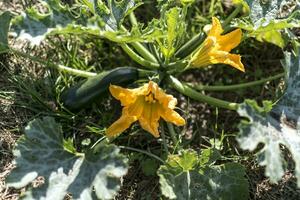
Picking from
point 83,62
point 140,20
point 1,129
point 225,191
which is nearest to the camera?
point 225,191

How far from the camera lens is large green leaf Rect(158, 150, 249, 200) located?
2943 millimetres

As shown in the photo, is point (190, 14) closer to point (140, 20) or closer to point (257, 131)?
point (140, 20)

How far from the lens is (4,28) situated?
3.08m

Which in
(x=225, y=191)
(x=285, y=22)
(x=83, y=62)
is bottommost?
(x=225, y=191)

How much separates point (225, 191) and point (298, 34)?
4.39 feet

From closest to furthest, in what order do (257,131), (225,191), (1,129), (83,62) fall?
(257,131) < (225,191) < (1,129) < (83,62)

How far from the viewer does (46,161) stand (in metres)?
2.86

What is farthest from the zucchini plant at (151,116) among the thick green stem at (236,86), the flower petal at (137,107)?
the thick green stem at (236,86)

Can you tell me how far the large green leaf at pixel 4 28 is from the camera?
3.03m

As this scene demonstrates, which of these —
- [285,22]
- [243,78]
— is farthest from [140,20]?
[285,22]

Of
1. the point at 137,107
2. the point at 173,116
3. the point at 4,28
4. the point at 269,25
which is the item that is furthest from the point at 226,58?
the point at 4,28

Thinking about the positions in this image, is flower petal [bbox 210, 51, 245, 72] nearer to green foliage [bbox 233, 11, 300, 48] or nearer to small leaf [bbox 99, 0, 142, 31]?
green foliage [bbox 233, 11, 300, 48]

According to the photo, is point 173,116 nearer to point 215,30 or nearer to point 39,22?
point 215,30

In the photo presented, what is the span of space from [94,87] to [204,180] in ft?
2.60
